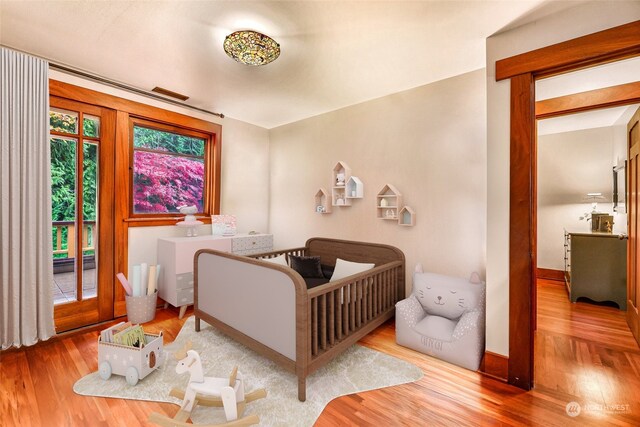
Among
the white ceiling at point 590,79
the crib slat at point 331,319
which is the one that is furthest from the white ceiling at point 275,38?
the crib slat at point 331,319

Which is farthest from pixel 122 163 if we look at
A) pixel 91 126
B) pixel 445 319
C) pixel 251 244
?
pixel 445 319

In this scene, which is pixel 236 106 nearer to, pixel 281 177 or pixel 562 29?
pixel 281 177

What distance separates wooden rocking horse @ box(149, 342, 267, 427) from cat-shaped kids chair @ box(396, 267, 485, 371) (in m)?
1.26

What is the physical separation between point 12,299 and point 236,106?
277 centimetres

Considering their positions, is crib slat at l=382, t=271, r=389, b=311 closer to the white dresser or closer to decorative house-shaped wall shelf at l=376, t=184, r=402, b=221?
decorative house-shaped wall shelf at l=376, t=184, r=402, b=221

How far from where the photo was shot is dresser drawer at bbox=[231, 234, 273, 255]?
358cm

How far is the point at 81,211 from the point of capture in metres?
2.81

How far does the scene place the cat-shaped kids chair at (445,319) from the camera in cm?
208

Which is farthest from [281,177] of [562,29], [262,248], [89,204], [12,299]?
[562,29]

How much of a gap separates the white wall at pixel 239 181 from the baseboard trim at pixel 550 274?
452 cm

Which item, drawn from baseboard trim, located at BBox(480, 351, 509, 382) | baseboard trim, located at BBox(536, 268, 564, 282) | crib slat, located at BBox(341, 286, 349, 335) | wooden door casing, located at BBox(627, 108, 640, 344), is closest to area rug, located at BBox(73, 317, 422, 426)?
crib slat, located at BBox(341, 286, 349, 335)

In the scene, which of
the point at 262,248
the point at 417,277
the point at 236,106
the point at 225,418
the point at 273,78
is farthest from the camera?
the point at 262,248

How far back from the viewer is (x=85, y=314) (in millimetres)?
2844

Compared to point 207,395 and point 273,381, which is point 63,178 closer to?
point 207,395
